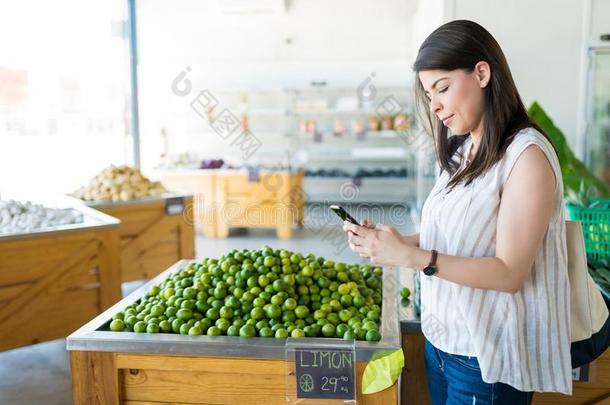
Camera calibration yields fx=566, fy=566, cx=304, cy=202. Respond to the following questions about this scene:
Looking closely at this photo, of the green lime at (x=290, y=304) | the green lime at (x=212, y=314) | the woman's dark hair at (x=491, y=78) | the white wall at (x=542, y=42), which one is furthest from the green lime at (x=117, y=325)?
the white wall at (x=542, y=42)

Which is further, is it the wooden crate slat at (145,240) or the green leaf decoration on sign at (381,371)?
the wooden crate slat at (145,240)

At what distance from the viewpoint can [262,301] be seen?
1.86 m

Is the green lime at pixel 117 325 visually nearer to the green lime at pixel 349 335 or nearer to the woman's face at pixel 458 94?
the green lime at pixel 349 335

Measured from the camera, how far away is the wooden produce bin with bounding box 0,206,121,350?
3.09 meters

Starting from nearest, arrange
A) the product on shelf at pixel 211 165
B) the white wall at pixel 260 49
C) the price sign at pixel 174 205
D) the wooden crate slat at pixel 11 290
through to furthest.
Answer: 1. the wooden crate slat at pixel 11 290
2. the price sign at pixel 174 205
3. the product on shelf at pixel 211 165
4. the white wall at pixel 260 49

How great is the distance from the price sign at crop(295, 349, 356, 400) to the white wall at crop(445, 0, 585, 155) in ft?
10.9

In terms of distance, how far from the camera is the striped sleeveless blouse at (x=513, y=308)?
4.00 feet

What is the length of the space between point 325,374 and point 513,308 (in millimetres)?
554

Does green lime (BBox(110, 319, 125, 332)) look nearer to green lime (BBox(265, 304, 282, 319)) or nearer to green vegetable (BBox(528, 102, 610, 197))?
green lime (BBox(265, 304, 282, 319))

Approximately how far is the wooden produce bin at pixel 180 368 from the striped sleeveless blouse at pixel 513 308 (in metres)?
0.38

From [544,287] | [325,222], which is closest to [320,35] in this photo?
[325,222]

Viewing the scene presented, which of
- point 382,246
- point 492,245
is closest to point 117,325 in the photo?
point 382,246

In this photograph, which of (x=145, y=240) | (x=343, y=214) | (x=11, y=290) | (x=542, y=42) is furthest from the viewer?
(x=145, y=240)

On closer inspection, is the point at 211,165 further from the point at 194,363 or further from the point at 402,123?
the point at 194,363
